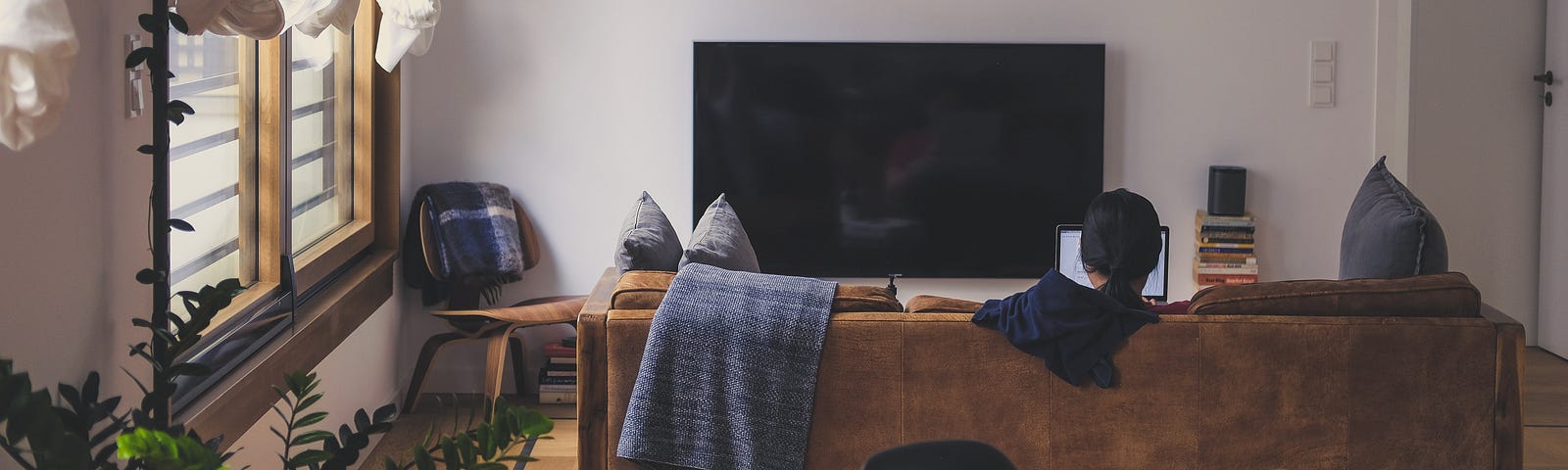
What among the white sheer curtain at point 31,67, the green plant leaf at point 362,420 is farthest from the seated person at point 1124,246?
the white sheer curtain at point 31,67

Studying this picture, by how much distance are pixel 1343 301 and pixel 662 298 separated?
1.37m

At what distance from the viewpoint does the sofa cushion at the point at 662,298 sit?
280 cm

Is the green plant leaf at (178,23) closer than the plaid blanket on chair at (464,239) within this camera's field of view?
Yes

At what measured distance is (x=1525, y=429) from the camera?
177 inches

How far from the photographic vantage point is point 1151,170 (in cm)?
500

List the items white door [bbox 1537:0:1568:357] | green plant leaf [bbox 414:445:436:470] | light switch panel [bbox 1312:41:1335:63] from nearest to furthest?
1. green plant leaf [bbox 414:445:436:470]
2. light switch panel [bbox 1312:41:1335:63]
3. white door [bbox 1537:0:1568:357]

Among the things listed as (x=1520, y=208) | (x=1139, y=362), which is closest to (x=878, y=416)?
(x=1139, y=362)

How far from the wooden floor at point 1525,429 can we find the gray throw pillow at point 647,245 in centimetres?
103

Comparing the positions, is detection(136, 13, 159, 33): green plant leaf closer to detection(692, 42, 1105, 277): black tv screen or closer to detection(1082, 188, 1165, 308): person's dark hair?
detection(1082, 188, 1165, 308): person's dark hair

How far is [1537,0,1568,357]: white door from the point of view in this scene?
5.40 meters

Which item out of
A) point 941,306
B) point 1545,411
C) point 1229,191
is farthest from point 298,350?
point 1545,411

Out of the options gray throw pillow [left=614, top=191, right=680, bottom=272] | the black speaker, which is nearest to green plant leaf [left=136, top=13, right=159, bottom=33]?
gray throw pillow [left=614, top=191, right=680, bottom=272]

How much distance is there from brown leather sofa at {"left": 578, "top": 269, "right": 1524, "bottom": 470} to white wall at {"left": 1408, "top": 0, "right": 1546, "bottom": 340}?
304cm

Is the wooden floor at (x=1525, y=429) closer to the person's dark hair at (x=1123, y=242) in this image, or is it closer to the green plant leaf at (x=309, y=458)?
the person's dark hair at (x=1123, y=242)
